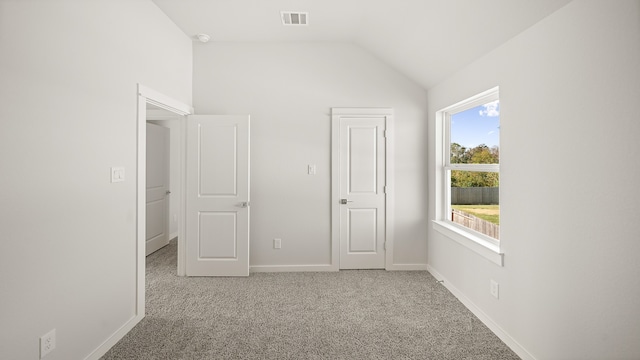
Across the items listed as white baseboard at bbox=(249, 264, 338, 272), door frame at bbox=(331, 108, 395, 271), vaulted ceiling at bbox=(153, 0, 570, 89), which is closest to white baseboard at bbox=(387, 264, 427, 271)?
door frame at bbox=(331, 108, 395, 271)

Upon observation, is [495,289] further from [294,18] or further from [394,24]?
[294,18]

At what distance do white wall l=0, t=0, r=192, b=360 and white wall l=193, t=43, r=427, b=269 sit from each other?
1.15 metres

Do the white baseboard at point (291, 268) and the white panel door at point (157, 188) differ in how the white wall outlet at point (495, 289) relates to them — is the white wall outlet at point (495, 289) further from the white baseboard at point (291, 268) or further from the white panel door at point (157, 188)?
the white panel door at point (157, 188)

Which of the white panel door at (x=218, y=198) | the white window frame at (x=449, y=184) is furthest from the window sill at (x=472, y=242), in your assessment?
the white panel door at (x=218, y=198)

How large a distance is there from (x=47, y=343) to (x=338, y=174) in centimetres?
287

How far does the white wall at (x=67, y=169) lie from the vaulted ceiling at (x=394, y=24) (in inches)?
30.0

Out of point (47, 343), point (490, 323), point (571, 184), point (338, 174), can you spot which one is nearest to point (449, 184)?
point (338, 174)

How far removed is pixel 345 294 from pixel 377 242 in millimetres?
941

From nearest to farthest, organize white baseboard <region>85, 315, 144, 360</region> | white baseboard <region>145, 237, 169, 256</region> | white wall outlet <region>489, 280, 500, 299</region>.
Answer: white baseboard <region>85, 315, 144, 360</region>, white wall outlet <region>489, 280, 500, 299</region>, white baseboard <region>145, 237, 169, 256</region>

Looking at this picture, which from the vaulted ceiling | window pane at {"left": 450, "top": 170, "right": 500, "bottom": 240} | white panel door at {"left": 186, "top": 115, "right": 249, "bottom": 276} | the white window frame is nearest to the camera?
the vaulted ceiling

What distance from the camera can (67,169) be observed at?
71.2 inches

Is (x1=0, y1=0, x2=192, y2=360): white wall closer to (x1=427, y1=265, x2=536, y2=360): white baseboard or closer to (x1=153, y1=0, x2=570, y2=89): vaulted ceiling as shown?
(x1=153, y1=0, x2=570, y2=89): vaulted ceiling

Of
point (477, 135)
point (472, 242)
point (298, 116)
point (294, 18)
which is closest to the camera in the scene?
point (472, 242)

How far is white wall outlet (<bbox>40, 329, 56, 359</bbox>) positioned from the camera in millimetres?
1644
